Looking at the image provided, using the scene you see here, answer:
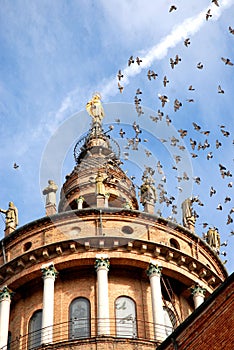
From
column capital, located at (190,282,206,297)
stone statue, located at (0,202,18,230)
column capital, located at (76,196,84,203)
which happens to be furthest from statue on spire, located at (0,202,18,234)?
column capital, located at (190,282,206,297)

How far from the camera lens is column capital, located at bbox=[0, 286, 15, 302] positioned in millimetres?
35594

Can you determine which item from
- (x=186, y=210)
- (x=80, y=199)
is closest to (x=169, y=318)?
(x=186, y=210)

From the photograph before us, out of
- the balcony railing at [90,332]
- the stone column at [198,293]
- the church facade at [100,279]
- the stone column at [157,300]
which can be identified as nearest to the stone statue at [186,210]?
the church facade at [100,279]

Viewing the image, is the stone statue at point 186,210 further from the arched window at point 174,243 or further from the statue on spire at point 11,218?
the statue on spire at point 11,218

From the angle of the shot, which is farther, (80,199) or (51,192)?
(80,199)

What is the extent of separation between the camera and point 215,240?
1636 inches

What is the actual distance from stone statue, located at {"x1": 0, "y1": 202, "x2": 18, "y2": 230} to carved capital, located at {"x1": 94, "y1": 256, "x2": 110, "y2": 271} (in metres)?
6.77

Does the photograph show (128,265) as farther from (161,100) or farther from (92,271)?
(161,100)

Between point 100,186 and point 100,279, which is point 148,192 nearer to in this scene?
point 100,186

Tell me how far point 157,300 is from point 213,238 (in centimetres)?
845

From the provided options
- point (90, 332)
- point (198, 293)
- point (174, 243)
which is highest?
point (174, 243)

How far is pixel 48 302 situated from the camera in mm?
34031

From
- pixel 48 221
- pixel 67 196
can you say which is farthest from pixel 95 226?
pixel 67 196

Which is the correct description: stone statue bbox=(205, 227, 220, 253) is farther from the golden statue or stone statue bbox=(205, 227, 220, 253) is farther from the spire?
the golden statue
